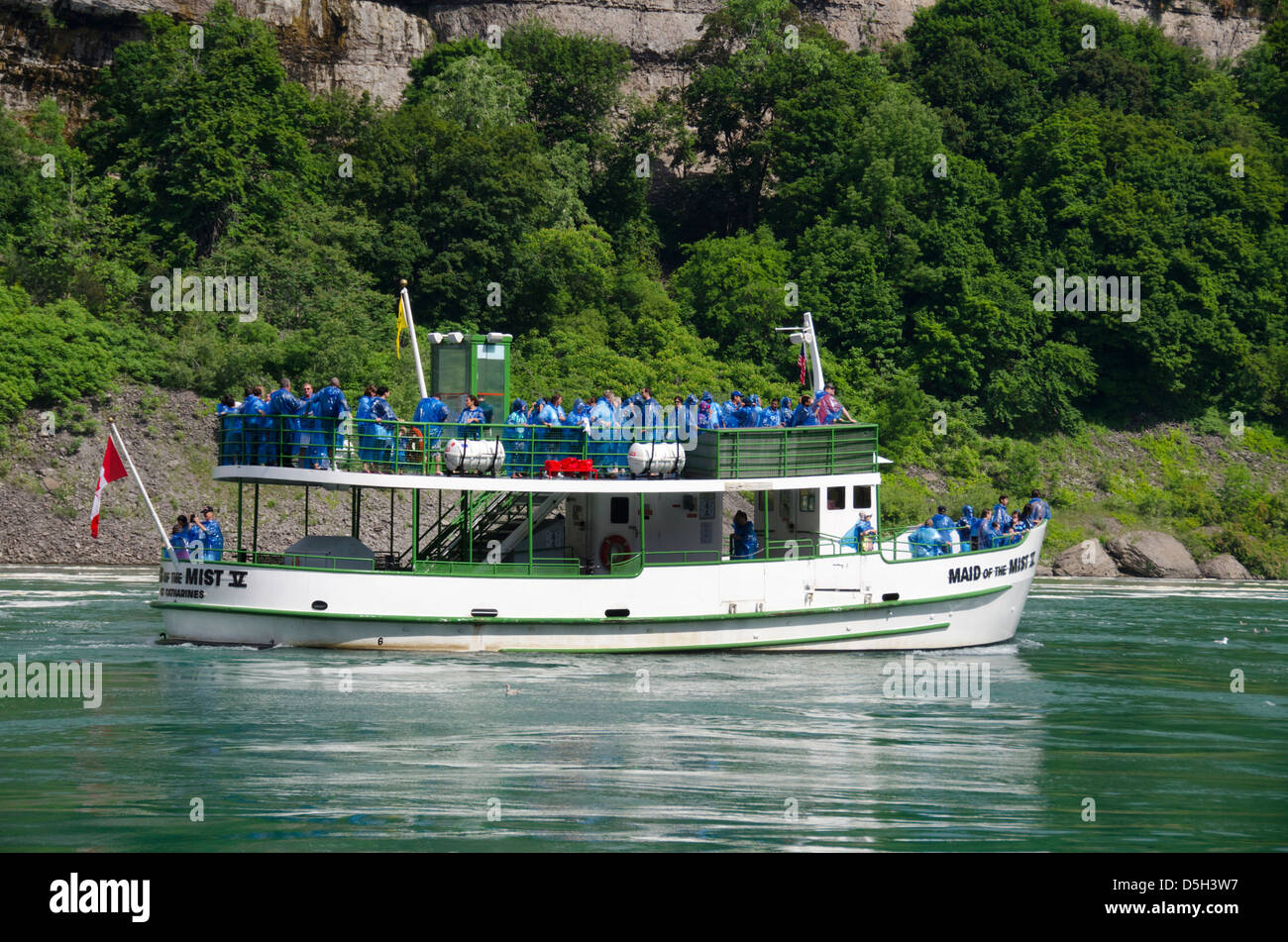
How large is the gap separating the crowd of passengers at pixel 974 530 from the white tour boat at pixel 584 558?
21cm

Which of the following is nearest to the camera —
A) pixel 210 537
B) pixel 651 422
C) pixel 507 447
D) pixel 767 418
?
pixel 507 447

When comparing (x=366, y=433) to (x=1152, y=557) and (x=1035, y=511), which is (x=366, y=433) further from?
(x=1152, y=557)

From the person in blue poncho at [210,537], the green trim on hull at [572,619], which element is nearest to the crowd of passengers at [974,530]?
the green trim on hull at [572,619]

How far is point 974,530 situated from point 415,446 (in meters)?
11.2

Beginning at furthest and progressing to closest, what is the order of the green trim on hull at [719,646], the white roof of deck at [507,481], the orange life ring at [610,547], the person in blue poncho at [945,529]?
1. the person in blue poncho at [945,529]
2. the orange life ring at [610,547]
3. the green trim on hull at [719,646]
4. the white roof of deck at [507,481]

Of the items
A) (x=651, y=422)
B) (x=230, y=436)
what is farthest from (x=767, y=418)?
(x=230, y=436)

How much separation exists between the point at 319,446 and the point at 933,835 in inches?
594

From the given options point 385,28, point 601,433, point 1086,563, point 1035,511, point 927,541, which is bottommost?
point 1086,563

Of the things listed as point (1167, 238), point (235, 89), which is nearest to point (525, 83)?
point (235, 89)

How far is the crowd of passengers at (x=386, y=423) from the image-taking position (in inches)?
1126

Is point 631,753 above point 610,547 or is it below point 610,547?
below

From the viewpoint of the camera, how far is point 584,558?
3148cm

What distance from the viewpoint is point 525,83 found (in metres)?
80.9

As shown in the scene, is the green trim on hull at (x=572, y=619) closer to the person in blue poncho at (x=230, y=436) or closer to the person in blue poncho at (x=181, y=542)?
the person in blue poncho at (x=181, y=542)
